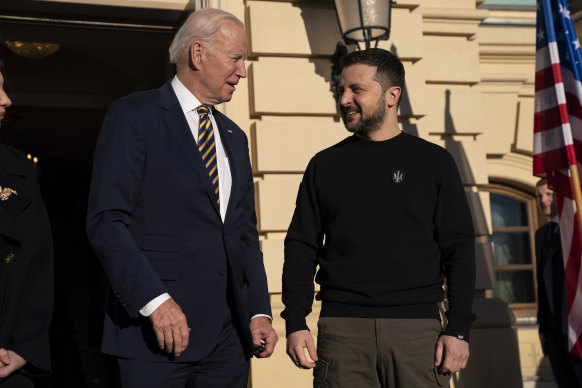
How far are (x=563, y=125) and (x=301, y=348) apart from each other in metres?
3.06

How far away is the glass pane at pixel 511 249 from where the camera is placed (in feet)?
27.9

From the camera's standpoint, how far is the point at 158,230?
2574 millimetres

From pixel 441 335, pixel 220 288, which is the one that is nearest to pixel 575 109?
pixel 441 335

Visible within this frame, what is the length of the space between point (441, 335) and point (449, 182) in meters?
0.63

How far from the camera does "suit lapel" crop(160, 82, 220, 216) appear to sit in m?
2.67

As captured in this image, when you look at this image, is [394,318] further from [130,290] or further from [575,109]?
[575,109]

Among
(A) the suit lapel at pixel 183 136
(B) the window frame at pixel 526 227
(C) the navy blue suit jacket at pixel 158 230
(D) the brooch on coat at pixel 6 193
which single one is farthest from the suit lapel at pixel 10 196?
(B) the window frame at pixel 526 227

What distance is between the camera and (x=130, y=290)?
238 centimetres

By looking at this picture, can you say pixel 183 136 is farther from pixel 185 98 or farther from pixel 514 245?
pixel 514 245

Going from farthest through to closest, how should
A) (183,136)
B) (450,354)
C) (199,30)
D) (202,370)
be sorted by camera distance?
(450,354), (199,30), (183,136), (202,370)

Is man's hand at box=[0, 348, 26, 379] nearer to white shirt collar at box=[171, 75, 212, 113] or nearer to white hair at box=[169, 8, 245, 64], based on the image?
white shirt collar at box=[171, 75, 212, 113]

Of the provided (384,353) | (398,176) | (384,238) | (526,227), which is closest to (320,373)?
(384,353)

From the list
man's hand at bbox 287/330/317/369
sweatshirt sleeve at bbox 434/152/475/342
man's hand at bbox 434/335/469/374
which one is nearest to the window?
sweatshirt sleeve at bbox 434/152/475/342

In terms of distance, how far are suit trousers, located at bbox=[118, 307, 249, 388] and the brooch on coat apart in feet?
2.35
